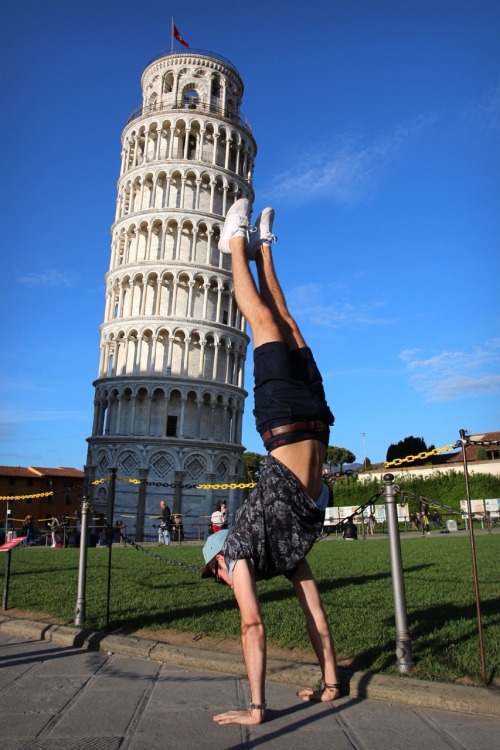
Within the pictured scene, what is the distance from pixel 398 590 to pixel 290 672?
1.07 m

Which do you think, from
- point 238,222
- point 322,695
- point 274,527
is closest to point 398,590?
point 322,695

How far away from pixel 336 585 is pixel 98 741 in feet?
20.5

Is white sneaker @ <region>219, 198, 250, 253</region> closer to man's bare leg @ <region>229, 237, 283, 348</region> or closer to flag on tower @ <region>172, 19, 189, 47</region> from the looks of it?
man's bare leg @ <region>229, 237, 283, 348</region>

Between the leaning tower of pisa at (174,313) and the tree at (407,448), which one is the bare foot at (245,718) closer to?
the leaning tower of pisa at (174,313)

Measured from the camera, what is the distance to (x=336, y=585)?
28.8 feet

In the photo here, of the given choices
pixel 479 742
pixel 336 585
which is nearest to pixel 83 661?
pixel 479 742

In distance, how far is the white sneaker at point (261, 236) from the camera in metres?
4.31

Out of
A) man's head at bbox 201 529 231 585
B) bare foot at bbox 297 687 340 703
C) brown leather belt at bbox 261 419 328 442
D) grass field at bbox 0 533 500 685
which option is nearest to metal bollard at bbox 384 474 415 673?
grass field at bbox 0 533 500 685

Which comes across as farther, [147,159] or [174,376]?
[147,159]

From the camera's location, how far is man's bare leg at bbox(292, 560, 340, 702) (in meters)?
3.77

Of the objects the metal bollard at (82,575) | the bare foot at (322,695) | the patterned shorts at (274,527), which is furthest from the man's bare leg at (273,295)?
the metal bollard at (82,575)

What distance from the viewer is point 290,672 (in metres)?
4.24

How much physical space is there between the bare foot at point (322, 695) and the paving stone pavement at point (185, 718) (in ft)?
0.16

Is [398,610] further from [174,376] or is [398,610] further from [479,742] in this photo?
[174,376]
